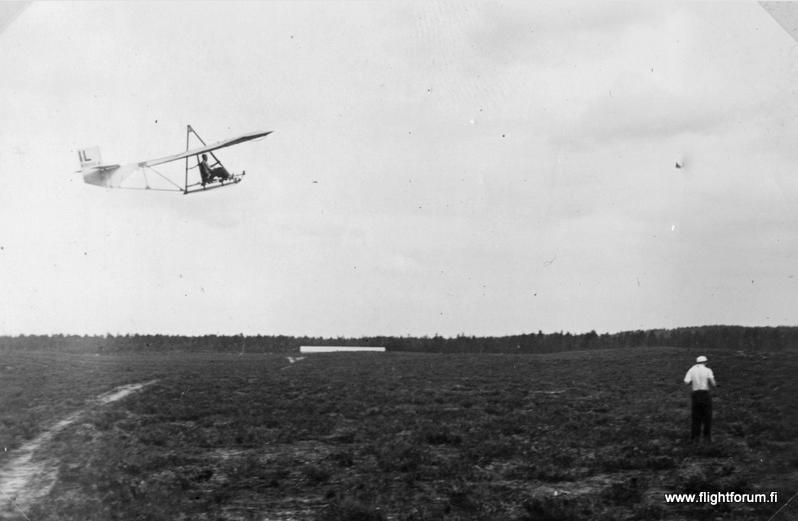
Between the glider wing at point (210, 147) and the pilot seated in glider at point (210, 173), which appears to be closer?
the glider wing at point (210, 147)

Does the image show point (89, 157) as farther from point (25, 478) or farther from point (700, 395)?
point (700, 395)

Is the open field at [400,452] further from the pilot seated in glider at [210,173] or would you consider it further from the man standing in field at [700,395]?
the pilot seated in glider at [210,173]

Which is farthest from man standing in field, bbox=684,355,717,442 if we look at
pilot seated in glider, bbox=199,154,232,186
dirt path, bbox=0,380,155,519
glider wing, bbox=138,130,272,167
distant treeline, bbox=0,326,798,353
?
distant treeline, bbox=0,326,798,353

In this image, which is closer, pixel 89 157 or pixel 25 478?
pixel 25 478

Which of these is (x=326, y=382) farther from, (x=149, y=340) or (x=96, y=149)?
(x=149, y=340)

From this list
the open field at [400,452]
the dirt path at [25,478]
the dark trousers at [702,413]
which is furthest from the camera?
the dark trousers at [702,413]

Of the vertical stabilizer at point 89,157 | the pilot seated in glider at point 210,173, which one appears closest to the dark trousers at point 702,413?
the pilot seated in glider at point 210,173

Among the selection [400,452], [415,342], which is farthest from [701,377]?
[415,342]

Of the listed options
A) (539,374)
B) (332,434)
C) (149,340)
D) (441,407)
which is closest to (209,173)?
(332,434)
